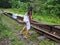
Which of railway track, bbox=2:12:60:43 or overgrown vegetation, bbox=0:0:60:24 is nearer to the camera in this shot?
railway track, bbox=2:12:60:43

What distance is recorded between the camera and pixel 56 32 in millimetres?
11414

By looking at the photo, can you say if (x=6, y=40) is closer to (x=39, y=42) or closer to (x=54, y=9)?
(x=39, y=42)

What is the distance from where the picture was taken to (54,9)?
727 inches

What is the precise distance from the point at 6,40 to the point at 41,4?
1168 cm

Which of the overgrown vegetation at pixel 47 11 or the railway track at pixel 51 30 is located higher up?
the railway track at pixel 51 30

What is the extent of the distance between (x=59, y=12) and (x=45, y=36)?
23.7 feet

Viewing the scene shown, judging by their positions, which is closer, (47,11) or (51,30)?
(51,30)

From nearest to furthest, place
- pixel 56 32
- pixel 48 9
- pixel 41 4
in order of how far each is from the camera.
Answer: pixel 56 32 → pixel 48 9 → pixel 41 4

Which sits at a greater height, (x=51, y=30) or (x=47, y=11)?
(x=51, y=30)

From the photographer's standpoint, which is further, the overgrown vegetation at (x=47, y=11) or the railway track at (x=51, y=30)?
the overgrown vegetation at (x=47, y=11)

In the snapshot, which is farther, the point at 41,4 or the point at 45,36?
the point at 41,4

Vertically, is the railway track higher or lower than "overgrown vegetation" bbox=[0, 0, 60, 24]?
higher

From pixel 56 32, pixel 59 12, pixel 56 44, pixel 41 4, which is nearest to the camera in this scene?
pixel 56 44

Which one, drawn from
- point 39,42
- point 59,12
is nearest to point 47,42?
point 39,42
